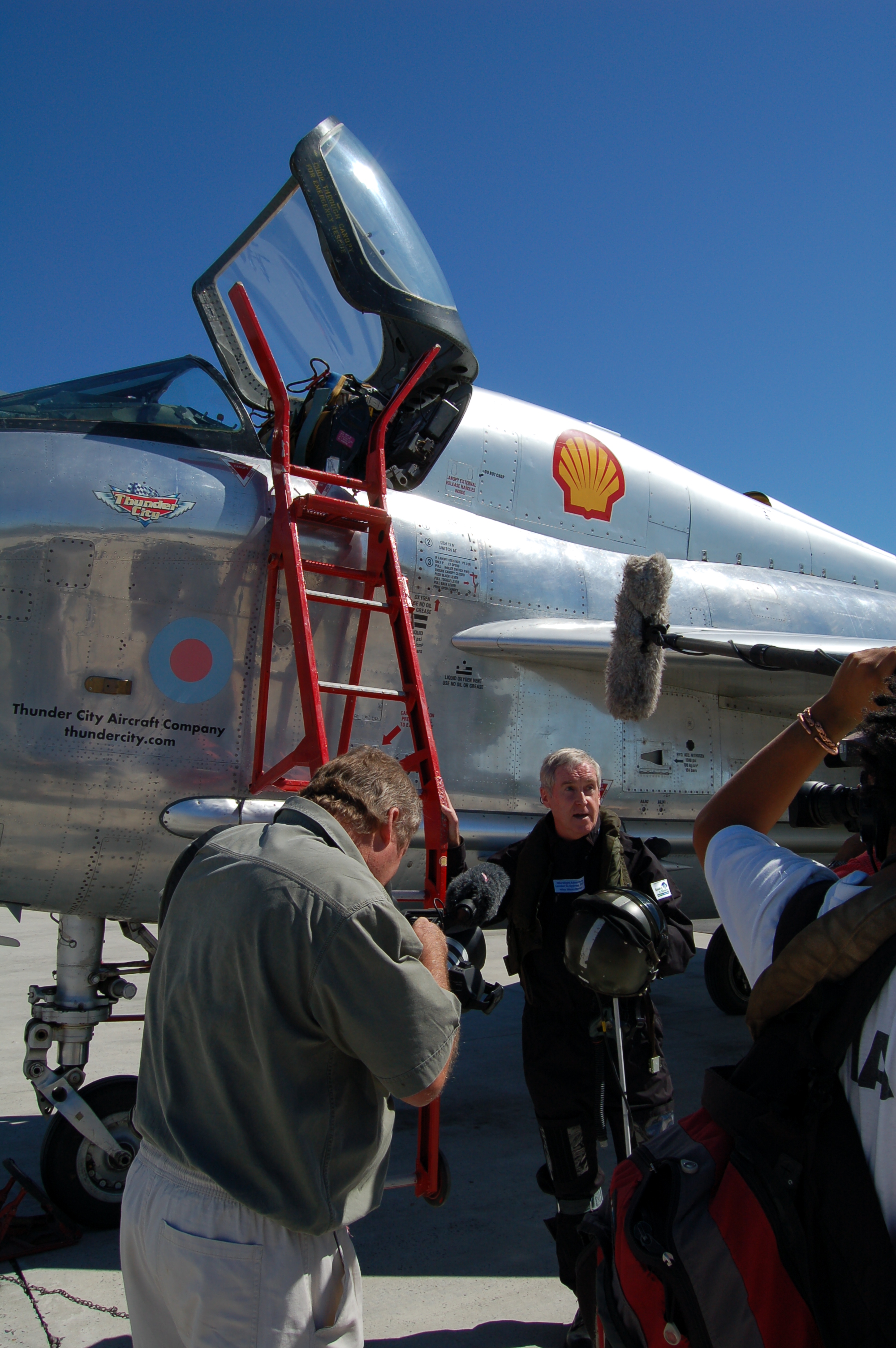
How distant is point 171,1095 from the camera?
1620mm

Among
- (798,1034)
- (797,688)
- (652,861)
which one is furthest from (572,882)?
(797,688)

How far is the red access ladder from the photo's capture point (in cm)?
363

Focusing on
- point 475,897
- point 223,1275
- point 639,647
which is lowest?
point 223,1275

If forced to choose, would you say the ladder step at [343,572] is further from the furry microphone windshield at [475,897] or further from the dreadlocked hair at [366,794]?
the dreadlocked hair at [366,794]

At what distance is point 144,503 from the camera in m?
4.04

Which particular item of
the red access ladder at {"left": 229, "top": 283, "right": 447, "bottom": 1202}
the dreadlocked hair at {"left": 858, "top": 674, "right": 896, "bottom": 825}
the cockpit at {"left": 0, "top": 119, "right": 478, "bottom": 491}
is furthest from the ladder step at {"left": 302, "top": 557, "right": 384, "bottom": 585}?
the dreadlocked hair at {"left": 858, "top": 674, "right": 896, "bottom": 825}

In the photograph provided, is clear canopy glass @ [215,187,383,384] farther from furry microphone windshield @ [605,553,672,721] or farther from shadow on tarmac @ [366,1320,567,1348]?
shadow on tarmac @ [366,1320,567,1348]

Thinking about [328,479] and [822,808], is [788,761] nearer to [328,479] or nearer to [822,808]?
[822,808]

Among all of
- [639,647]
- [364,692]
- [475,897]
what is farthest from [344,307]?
[475,897]

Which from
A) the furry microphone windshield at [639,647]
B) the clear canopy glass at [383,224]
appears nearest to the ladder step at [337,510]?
the furry microphone windshield at [639,647]

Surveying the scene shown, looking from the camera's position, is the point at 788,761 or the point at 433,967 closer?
the point at 788,761

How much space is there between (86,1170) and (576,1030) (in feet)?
7.39

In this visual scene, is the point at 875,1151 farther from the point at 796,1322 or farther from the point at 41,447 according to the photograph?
the point at 41,447

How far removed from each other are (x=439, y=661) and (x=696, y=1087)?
329 cm
